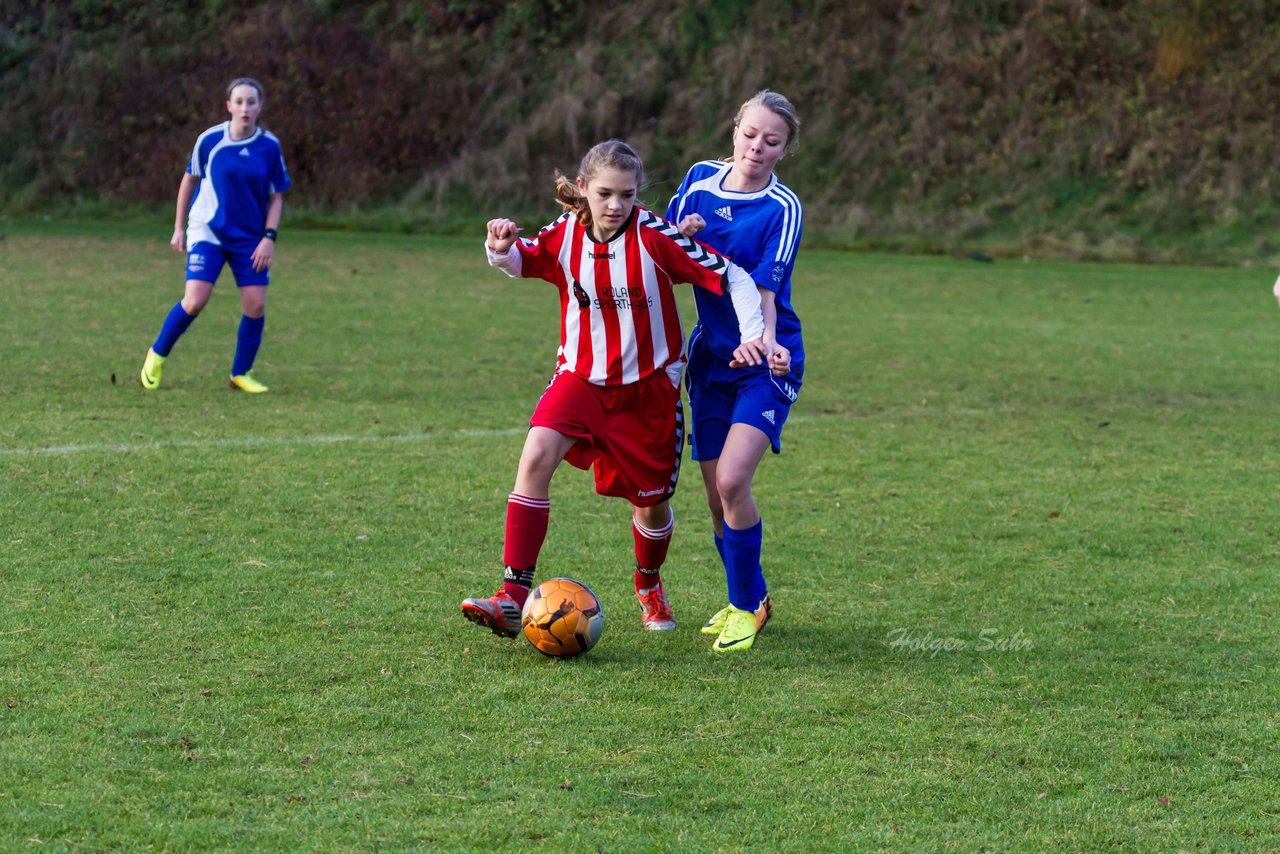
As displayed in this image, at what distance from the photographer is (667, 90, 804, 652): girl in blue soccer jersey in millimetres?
4602

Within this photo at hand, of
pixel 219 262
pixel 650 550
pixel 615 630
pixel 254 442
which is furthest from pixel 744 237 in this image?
pixel 219 262

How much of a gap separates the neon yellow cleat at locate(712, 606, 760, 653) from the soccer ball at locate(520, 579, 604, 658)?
0.37 metres

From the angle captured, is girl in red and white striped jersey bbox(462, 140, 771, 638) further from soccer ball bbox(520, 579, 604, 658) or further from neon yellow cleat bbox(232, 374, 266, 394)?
neon yellow cleat bbox(232, 374, 266, 394)

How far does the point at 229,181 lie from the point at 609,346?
17.0 ft

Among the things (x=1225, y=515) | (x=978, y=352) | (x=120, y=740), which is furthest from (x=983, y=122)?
(x=120, y=740)

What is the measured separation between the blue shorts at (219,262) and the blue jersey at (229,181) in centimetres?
4

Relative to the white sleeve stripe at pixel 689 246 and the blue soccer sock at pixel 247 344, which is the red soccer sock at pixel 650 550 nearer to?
the white sleeve stripe at pixel 689 246

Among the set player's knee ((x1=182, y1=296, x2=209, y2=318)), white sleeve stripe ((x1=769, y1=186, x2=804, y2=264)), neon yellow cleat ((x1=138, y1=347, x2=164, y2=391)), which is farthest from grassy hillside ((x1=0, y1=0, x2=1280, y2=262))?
white sleeve stripe ((x1=769, y1=186, x2=804, y2=264))

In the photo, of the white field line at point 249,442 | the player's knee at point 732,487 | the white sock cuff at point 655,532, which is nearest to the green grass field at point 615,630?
the white field line at point 249,442

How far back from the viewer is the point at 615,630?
15.7 feet

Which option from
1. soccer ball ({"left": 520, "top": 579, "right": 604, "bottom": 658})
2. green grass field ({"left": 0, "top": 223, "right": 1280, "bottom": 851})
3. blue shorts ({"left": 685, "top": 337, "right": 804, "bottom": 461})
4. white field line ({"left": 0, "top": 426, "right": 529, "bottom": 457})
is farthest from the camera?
white field line ({"left": 0, "top": 426, "right": 529, "bottom": 457})

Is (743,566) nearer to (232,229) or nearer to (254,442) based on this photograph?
(254,442)

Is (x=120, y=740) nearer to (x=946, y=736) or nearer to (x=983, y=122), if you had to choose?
(x=946, y=736)

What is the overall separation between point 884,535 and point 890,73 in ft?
70.3
